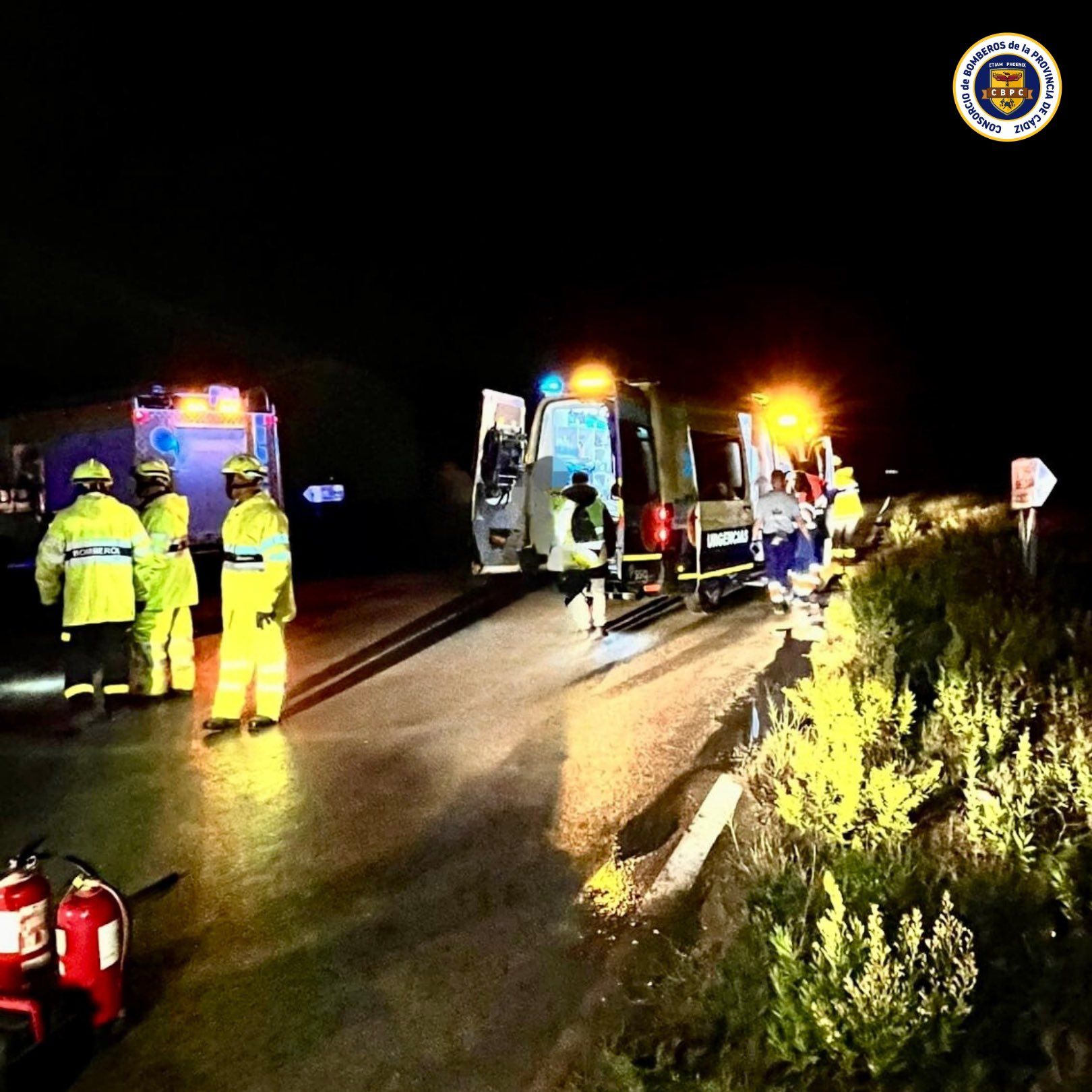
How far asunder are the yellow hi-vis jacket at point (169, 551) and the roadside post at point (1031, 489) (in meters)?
5.91

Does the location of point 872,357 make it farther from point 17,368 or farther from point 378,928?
point 378,928

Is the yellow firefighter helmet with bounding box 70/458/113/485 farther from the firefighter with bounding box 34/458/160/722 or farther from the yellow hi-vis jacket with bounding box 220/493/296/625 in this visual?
the yellow hi-vis jacket with bounding box 220/493/296/625

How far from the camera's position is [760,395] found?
12.4 metres

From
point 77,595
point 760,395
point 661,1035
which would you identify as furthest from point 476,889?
point 760,395

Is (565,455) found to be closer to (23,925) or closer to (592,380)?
(592,380)

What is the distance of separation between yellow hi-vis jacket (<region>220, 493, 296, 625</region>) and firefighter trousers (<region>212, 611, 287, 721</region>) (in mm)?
89

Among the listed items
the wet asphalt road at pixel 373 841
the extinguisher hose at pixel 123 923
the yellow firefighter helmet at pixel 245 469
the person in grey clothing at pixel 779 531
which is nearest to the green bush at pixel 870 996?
the wet asphalt road at pixel 373 841

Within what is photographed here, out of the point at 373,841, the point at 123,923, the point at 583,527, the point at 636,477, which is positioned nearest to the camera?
the point at 123,923

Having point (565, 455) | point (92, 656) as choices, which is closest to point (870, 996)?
point (92, 656)

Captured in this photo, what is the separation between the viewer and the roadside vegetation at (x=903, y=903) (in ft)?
9.29

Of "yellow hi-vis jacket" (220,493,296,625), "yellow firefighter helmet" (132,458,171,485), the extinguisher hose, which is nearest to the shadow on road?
"yellow hi-vis jacket" (220,493,296,625)

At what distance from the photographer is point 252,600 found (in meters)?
6.83

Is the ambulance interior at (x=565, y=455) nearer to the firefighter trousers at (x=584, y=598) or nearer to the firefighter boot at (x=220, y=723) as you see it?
the firefighter trousers at (x=584, y=598)

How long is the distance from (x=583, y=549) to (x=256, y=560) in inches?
146
